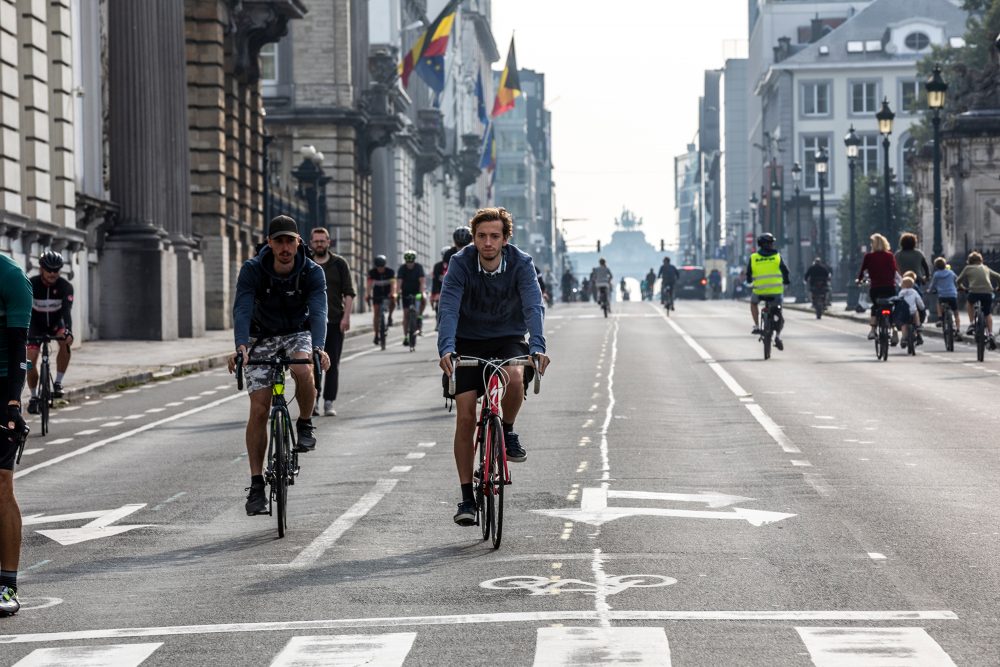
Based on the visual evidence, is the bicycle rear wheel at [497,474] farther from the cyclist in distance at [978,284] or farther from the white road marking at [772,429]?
the cyclist in distance at [978,284]

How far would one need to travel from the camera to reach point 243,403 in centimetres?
2203

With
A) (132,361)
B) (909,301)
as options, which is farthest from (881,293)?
(132,361)

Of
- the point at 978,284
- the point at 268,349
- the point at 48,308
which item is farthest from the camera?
the point at 978,284

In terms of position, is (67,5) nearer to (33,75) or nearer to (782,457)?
(33,75)

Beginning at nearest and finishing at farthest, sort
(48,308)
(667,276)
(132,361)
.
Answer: (48,308) → (132,361) → (667,276)

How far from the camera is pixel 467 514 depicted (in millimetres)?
10195

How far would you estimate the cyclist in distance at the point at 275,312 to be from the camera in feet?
36.4

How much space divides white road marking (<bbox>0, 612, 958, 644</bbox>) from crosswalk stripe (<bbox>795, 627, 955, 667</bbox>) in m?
0.27

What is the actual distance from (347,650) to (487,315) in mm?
3339

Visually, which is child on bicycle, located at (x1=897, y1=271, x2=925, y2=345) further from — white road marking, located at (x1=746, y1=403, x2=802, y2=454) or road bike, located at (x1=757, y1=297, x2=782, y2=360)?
white road marking, located at (x1=746, y1=403, x2=802, y2=454)

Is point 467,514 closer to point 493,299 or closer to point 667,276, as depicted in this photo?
point 493,299

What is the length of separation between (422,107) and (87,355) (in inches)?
2554

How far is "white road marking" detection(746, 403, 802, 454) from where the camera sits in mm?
15281

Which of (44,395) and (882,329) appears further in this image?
(882,329)
